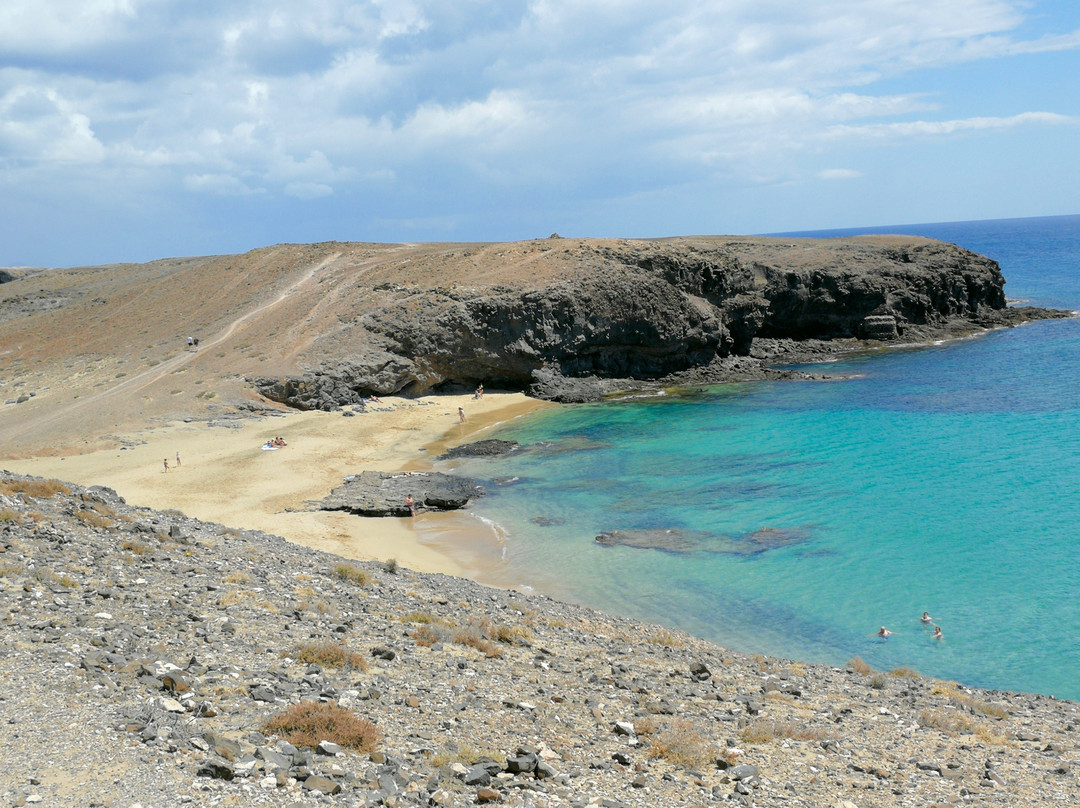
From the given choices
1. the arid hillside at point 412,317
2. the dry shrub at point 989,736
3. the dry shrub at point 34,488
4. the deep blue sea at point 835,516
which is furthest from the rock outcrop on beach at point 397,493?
the dry shrub at point 989,736

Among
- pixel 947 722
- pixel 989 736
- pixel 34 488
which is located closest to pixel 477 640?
pixel 947 722

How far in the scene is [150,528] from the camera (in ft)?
61.7

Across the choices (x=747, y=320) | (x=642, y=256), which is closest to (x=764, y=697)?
(x=642, y=256)

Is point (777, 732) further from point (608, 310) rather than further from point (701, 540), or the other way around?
point (608, 310)

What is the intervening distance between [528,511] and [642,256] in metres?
35.6

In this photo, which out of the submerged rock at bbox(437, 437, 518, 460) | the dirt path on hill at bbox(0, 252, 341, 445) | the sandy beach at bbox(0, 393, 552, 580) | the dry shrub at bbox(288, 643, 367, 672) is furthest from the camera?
the dirt path on hill at bbox(0, 252, 341, 445)

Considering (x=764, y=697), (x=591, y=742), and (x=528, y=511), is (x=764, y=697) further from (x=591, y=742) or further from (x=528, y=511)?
(x=528, y=511)

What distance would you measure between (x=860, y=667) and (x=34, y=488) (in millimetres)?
20094

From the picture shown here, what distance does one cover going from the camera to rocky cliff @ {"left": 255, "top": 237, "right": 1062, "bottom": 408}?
2005 inches

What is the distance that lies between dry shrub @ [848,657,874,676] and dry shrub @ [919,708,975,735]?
2933 mm

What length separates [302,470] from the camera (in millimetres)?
34562

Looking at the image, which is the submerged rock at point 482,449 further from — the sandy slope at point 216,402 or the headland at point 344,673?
the sandy slope at point 216,402

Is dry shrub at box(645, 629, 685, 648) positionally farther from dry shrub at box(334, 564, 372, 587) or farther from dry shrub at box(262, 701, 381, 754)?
dry shrub at box(262, 701, 381, 754)

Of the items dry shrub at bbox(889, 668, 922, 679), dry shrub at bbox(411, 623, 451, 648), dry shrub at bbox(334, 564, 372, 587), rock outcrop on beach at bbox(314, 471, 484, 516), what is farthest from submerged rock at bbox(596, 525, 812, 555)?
dry shrub at bbox(411, 623, 451, 648)
